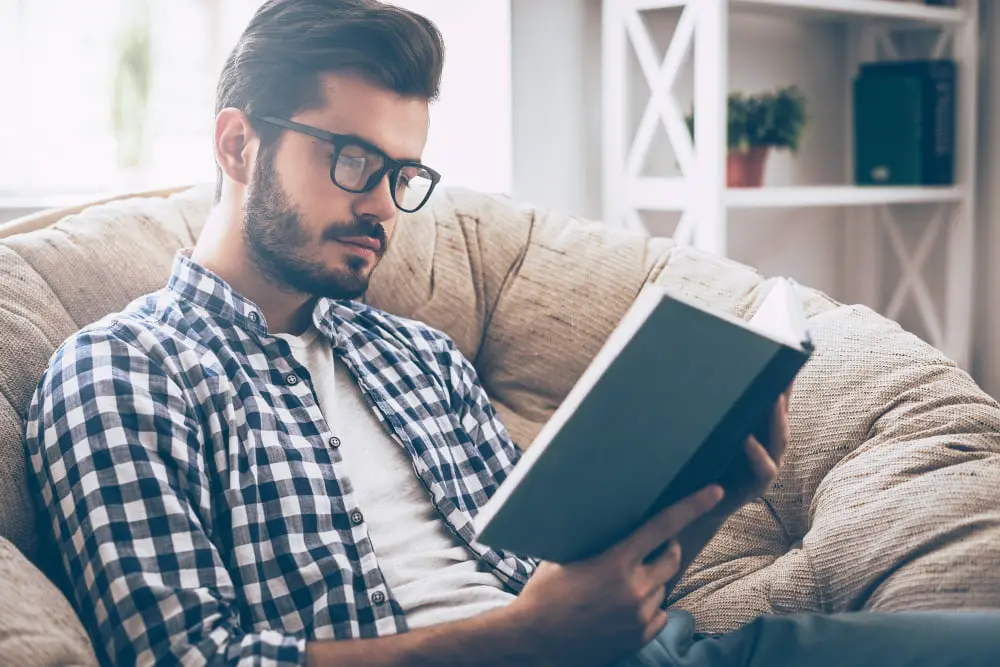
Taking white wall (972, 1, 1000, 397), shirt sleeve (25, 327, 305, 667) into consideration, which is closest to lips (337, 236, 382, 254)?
shirt sleeve (25, 327, 305, 667)

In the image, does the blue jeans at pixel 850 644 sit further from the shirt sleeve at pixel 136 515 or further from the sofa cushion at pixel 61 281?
the sofa cushion at pixel 61 281

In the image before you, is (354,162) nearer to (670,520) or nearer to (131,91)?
(670,520)

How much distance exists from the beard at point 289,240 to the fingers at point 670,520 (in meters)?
0.45

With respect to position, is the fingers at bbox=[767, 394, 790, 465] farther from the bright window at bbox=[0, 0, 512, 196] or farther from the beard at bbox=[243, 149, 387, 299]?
the bright window at bbox=[0, 0, 512, 196]

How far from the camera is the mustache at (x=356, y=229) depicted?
1.06 m

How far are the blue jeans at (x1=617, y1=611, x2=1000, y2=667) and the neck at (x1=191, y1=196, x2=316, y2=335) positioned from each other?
51cm

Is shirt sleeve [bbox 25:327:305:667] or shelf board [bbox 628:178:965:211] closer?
shirt sleeve [bbox 25:327:305:667]

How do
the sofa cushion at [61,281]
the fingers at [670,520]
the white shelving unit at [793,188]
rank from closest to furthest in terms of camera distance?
the fingers at [670,520] < the sofa cushion at [61,281] < the white shelving unit at [793,188]

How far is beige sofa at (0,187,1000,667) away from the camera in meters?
0.93

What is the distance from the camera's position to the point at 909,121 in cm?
259

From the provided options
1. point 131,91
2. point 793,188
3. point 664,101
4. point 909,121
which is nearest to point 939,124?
point 909,121

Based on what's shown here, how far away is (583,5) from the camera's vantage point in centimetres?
229

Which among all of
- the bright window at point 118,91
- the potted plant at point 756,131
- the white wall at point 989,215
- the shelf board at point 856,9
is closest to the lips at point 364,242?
the bright window at point 118,91

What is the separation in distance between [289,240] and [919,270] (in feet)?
7.55
